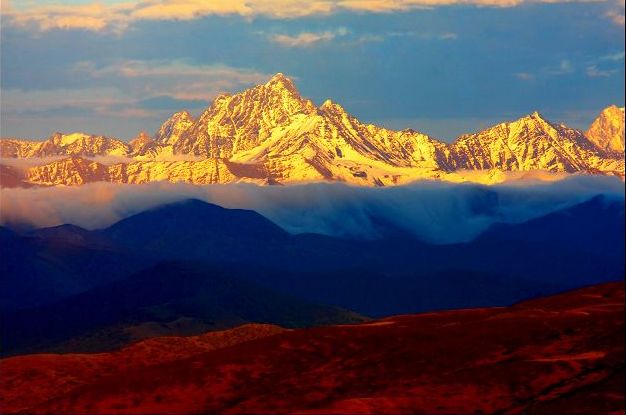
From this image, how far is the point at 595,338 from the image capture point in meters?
142

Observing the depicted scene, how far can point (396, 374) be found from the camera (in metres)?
145

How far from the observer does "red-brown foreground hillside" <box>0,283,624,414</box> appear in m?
126

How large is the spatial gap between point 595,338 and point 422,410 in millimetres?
29181

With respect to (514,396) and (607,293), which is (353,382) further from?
(607,293)

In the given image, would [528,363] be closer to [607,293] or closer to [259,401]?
[259,401]

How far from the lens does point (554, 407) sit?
121875 mm

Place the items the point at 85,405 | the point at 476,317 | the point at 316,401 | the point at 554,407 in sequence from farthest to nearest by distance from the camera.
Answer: the point at 476,317, the point at 85,405, the point at 316,401, the point at 554,407

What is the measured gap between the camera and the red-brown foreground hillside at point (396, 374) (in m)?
126

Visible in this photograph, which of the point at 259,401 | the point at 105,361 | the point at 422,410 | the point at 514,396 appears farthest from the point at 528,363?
the point at 105,361

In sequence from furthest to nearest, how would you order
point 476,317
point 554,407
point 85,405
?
point 476,317 → point 85,405 → point 554,407

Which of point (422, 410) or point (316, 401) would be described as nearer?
point (422, 410)

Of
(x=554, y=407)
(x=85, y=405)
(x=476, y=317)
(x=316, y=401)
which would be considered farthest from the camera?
(x=476, y=317)

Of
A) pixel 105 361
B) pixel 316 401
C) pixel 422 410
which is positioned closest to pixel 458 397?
pixel 422 410

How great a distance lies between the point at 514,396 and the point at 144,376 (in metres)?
48.8
